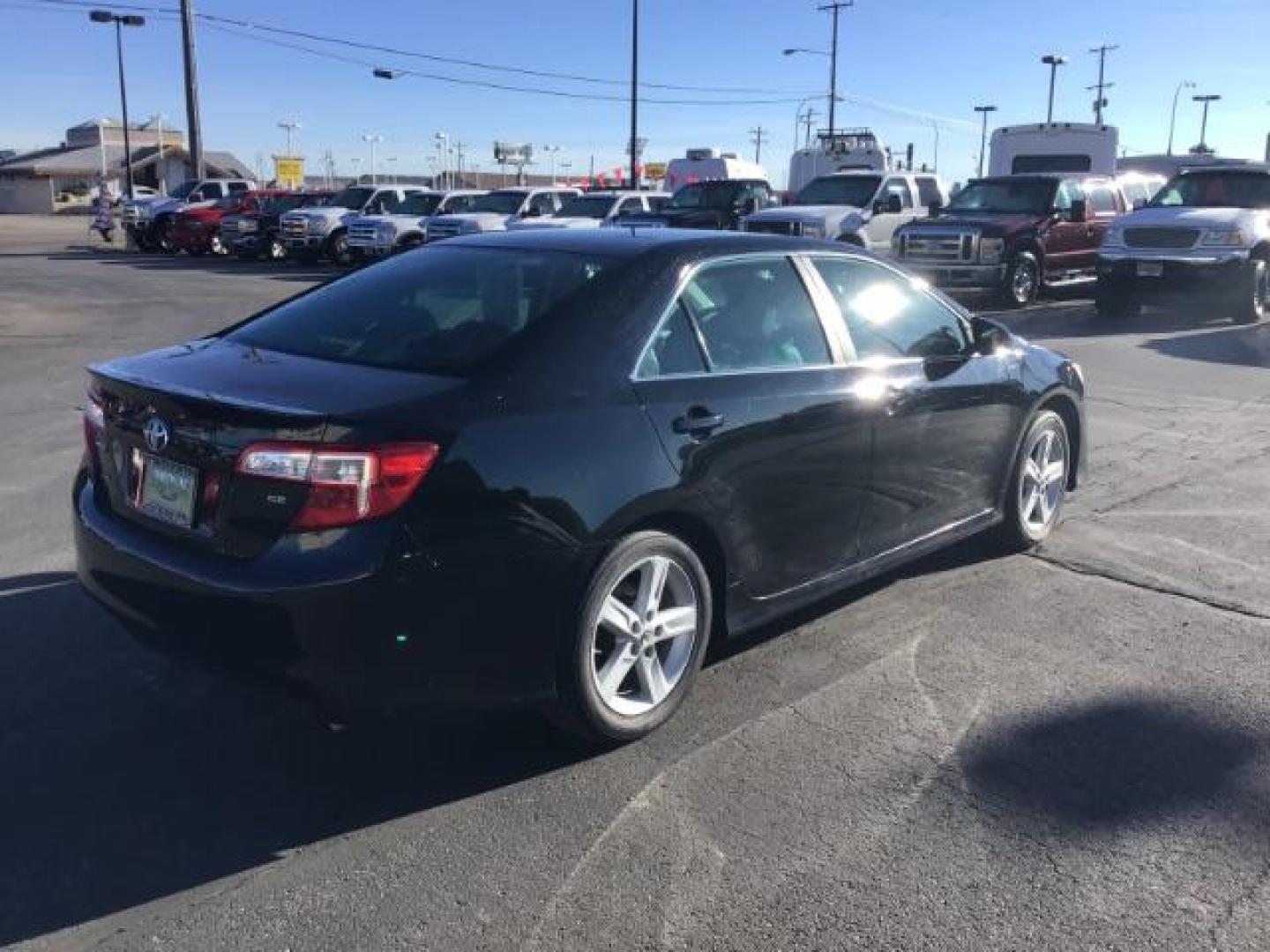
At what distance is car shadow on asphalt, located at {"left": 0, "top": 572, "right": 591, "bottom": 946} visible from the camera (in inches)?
120

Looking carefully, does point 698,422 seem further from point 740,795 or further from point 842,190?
point 842,190

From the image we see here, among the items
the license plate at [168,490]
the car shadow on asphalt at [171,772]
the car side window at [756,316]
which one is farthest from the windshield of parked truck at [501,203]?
the license plate at [168,490]

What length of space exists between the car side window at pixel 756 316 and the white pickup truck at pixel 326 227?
2420cm

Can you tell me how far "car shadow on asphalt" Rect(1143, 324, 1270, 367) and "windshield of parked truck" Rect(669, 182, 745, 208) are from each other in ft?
30.8

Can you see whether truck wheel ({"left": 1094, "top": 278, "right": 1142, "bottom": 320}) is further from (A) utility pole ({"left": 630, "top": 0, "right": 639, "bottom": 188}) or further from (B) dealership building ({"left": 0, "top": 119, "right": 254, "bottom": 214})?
(B) dealership building ({"left": 0, "top": 119, "right": 254, "bottom": 214})

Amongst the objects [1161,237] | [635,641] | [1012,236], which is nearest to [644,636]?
[635,641]

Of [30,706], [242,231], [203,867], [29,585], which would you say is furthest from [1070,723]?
[242,231]

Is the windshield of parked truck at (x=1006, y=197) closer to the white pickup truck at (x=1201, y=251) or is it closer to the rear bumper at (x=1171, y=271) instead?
the white pickup truck at (x=1201, y=251)

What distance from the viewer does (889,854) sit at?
10.4 ft

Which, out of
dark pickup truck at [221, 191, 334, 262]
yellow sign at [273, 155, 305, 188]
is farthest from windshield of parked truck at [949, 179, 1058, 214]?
yellow sign at [273, 155, 305, 188]

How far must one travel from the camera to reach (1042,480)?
583cm

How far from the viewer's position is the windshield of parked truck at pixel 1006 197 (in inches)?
708

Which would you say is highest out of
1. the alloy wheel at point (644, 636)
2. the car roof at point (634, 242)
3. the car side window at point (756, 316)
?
the car roof at point (634, 242)

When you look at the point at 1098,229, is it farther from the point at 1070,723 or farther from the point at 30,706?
the point at 30,706
